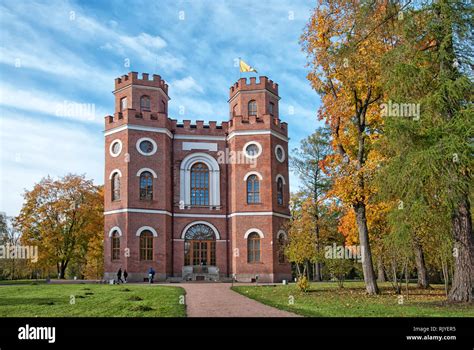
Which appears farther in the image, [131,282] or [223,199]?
[223,199]

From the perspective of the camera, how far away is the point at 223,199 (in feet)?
106

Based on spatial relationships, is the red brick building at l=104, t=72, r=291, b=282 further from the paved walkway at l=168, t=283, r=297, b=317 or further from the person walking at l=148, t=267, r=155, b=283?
the paved walkway at l=168, t=283, r=297, b=317

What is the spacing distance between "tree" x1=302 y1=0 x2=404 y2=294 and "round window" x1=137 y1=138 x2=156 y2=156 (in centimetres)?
1334

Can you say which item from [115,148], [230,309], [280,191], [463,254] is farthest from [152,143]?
[463,254]

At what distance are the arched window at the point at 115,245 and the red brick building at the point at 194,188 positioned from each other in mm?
60

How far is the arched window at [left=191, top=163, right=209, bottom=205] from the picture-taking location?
32312mm

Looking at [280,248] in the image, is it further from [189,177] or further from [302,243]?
[189,177]

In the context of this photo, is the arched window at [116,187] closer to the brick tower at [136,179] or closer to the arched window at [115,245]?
the brick tower at [136,179]

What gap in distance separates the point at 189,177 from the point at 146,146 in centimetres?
360
